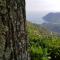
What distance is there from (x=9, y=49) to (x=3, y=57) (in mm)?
98

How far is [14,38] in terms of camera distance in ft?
9.16

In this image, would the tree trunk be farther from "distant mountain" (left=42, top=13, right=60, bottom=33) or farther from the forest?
"distant mountain" (left=42, top=13, right=60, bottom=33)

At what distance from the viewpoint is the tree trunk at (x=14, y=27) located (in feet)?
8.79

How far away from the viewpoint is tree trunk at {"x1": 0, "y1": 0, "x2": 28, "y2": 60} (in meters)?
2.68

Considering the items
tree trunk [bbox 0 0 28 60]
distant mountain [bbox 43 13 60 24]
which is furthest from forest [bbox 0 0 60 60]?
distant mountain [bbox 43 13 60 24]

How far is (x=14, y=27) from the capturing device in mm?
2764

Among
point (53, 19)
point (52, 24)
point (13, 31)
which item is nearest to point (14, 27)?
point (13, 31)

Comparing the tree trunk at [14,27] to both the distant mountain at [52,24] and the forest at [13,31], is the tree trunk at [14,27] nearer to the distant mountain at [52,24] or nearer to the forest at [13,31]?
the forest at [13,31]

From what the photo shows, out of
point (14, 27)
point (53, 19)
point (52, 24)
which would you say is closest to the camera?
point (14, 27)

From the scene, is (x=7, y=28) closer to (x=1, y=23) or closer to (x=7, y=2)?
(x=1, y=23)

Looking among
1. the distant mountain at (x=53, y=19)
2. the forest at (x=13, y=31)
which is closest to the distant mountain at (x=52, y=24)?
the distant mountain at (x=53, y=19)

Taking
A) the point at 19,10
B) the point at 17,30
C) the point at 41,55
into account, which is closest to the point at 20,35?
the point at 17,30

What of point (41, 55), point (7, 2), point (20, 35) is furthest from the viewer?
point (41, 55)

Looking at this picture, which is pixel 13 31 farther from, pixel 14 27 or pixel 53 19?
pixel 53 19
